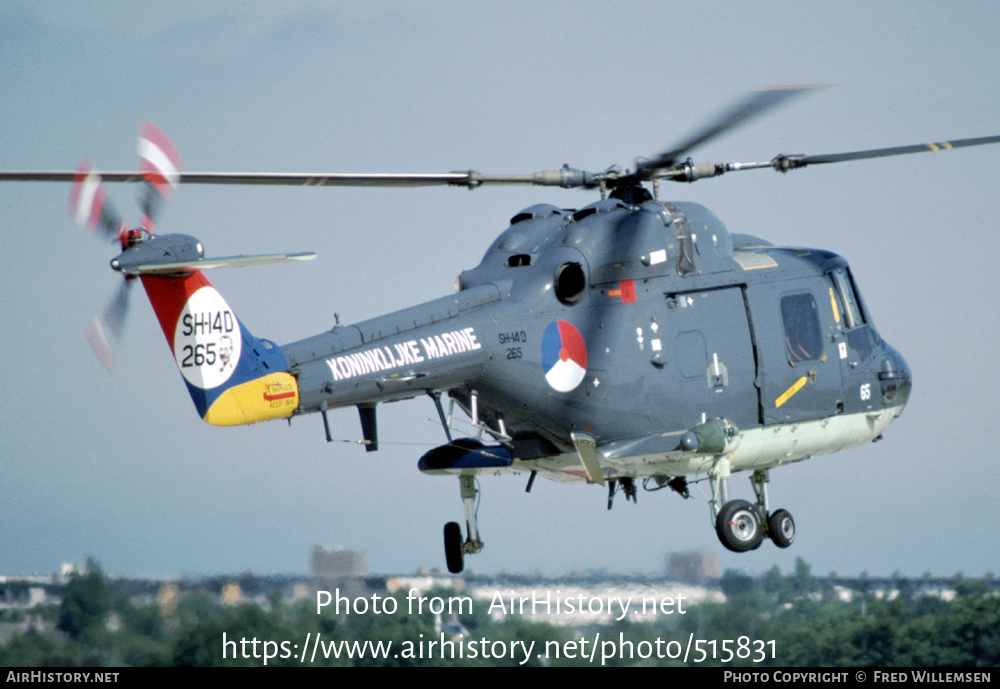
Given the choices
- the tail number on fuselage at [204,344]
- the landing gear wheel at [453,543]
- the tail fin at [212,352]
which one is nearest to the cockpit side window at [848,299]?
the landing gear wheel at [453,543]

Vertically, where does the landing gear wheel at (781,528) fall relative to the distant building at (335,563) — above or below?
above

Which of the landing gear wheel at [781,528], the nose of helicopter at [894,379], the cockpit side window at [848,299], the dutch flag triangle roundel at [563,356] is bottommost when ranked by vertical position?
the landing gear wheel at [781,528]

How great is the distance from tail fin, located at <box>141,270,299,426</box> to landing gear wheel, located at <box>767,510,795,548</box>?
24.3 feet

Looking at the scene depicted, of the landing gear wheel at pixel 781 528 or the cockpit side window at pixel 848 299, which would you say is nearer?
the landing gear wheel at pixel 781 528

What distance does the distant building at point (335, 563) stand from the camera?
23.5 metres

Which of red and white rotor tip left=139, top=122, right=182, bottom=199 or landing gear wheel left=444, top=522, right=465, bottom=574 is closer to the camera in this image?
red and white rotor tip left=139, top=122, right=182, bottom=199

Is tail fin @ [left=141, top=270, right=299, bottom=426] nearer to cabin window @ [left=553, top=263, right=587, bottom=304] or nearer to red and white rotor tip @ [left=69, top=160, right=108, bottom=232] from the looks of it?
red and white rotor tip @ [left=69, top=160, right=108, bottom=232]

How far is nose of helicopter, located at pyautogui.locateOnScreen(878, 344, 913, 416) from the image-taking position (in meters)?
20.2

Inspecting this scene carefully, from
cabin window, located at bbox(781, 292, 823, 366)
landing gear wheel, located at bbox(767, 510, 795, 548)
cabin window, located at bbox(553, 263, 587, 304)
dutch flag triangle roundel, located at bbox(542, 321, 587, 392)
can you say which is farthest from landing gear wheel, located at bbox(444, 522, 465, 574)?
cabin window, located at bbox(781, 292, 823, 366)

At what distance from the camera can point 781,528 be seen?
1911 centimetres

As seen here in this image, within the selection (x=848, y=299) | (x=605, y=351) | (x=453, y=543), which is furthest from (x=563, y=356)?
(x=848, y=299)

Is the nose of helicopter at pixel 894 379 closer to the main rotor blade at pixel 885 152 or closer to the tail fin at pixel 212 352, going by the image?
the main rotor blade at pixel 885 152

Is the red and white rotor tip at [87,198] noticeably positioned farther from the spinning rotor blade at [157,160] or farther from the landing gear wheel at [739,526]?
the landing gear wheel at [739,526]

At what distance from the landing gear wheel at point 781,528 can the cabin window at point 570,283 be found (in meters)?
4.33
